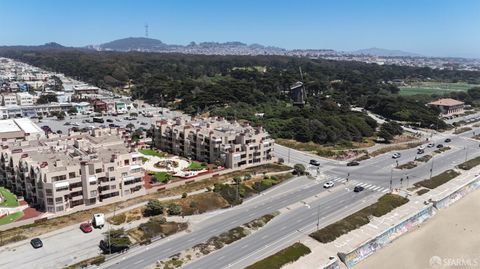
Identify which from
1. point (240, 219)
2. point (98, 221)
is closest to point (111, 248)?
point (98, 221)

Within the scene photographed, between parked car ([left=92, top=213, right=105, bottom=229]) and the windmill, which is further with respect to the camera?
the windmill

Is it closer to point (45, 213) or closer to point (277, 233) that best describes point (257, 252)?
point (277, 233)

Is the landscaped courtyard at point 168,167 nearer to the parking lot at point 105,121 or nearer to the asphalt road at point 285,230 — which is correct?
the asphalt road at point 285,230

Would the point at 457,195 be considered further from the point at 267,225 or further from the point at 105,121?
the point at 105,121

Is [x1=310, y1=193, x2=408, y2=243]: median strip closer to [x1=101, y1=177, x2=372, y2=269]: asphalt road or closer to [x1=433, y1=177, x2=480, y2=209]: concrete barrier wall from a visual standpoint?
[x1=101, y1=177, x2=372, y2=269]: asphalt road

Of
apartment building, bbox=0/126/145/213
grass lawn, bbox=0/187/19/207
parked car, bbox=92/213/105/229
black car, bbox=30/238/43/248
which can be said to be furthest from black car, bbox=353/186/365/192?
grass lawn, bbox=0/187/19/207

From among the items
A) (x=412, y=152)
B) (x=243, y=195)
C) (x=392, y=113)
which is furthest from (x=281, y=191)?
(x=392, y=113)
